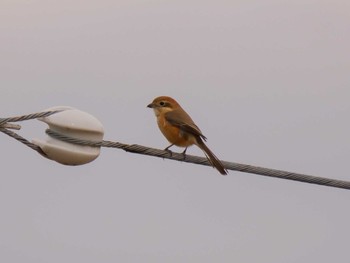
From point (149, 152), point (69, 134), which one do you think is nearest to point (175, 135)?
point (149, 152)

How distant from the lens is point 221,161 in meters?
8.53

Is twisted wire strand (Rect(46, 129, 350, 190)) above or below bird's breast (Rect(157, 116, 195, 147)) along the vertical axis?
below

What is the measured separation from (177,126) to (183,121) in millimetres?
82

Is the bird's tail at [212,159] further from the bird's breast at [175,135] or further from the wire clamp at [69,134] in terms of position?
the wire clamp at [69,134]

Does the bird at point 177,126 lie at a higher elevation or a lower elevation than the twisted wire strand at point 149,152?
higher

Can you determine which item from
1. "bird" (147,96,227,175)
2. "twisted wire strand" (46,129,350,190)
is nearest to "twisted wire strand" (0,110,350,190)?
"twisted wire strand" (46,129,350,190)

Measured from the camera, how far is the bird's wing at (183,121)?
10739 mm

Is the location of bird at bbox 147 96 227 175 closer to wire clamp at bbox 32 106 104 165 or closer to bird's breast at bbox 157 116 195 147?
bird's breast at bbox 157 116 195 147

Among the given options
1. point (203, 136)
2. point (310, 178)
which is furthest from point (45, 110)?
point (203, 136)

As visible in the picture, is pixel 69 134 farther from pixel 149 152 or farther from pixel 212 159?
pixel 212 159

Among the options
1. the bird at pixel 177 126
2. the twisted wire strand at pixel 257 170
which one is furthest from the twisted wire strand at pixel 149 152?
the bird at pixel 177 126

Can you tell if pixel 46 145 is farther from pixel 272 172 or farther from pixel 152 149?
pixel 272 172

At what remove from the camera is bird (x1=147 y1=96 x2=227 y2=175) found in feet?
35.1

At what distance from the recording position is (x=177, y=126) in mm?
10930
